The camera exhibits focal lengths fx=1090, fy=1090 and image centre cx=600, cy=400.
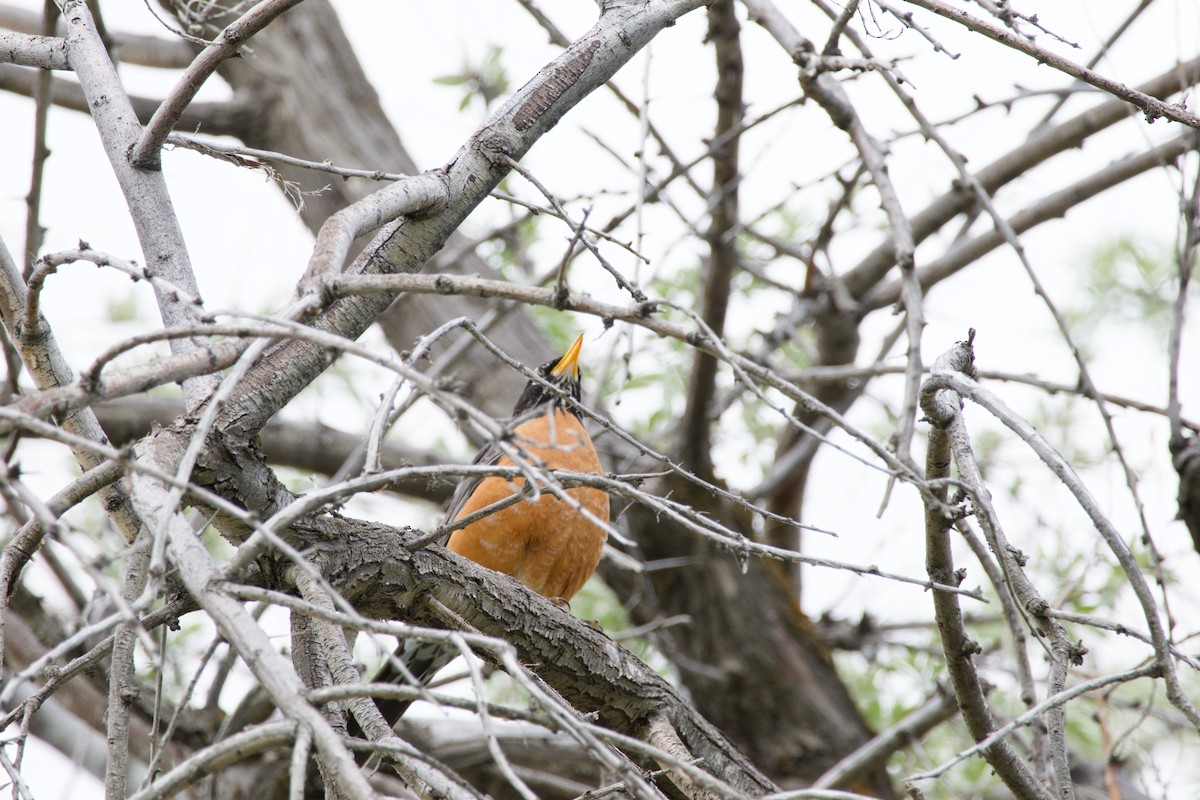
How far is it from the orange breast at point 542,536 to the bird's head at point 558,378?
1.42 feet

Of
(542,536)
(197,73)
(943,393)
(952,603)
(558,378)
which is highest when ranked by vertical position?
(558,378)

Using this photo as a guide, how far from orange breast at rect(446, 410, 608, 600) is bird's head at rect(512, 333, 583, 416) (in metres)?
0.43

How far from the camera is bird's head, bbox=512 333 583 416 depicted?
3.68m

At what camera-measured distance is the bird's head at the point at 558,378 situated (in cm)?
368

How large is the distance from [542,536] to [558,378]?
0.68 metres

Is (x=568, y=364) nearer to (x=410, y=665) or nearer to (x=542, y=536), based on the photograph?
(x=542, y=536)

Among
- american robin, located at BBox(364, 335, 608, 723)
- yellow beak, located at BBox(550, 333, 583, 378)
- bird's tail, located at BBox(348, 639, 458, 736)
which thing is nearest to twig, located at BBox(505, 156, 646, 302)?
american robin, located at BBox(364, 335, 608, 723)

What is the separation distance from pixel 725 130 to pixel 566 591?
5.13 feet

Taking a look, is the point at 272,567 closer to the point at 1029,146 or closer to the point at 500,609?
the point at 500,609

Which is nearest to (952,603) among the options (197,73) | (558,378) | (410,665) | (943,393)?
(943,393)

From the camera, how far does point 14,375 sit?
104 inches

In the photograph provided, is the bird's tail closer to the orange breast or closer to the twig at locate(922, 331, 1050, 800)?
the orange breast

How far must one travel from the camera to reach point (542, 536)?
320cm

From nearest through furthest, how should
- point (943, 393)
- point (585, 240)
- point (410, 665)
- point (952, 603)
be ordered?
point (585, 240) → point (943, 393) → point (952, 603) → point (410, 665)
